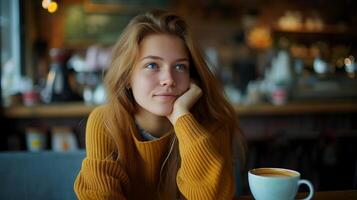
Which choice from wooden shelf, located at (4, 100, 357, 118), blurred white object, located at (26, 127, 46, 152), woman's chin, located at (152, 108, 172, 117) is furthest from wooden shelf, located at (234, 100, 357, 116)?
woman's chin, located at (152, 108, 172, 117)

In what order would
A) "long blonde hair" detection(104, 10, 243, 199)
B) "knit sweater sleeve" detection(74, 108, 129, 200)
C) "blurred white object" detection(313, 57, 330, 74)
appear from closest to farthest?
"knit sweater sleeve" detection(74, 108, 129, 200)
"long blonde hair" detection(104, 10, 243, 199)
"blurred white object" detection(313, 57, 330, 74)

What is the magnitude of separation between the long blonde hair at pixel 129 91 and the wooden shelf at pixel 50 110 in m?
1.11

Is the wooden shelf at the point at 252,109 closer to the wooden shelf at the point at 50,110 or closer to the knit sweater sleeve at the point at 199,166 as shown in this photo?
the wooden shelf at the point at 50,110

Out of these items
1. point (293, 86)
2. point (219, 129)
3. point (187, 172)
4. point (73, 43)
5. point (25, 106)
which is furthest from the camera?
point (73, 43)

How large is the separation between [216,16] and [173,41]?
10.5 ft

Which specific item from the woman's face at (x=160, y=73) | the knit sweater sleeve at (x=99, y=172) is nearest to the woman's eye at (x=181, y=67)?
the woman's face at (x=160, y=73)

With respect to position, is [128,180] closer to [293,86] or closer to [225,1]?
[293,86]

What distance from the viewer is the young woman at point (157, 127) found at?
2.94ft

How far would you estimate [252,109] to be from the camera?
225 centimetres

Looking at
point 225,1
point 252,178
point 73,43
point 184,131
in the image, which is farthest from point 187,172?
point 225,1

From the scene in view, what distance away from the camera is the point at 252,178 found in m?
0.76

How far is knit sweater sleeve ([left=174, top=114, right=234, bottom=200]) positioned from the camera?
0.89 m

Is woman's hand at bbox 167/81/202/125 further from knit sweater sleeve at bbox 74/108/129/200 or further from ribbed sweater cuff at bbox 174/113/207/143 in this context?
knit sweater sleeve at bbox 74/108/129/200

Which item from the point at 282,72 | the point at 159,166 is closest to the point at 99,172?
the point at 159,166
